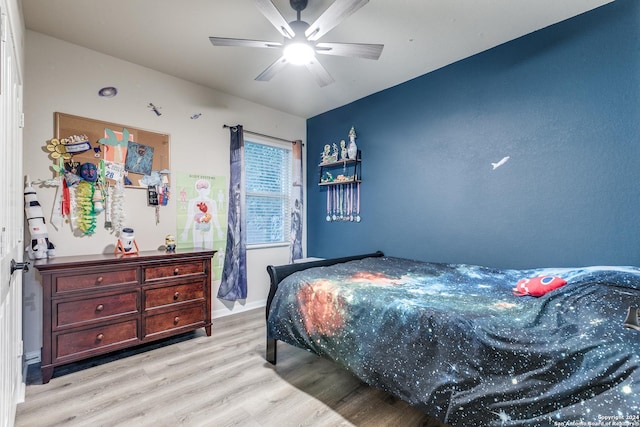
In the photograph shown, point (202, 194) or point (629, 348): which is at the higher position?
point (202, 194)

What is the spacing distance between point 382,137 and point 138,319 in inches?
115

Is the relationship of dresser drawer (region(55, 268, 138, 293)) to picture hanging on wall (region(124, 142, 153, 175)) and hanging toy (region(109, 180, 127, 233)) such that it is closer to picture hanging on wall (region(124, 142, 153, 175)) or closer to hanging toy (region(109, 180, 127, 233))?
hanging toy (region(109, 180, 127, 233))

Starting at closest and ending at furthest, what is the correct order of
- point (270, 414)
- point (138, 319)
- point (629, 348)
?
point (629, 348) < point (270, 414) < point (138, 319)

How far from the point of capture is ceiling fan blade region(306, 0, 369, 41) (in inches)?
62.1

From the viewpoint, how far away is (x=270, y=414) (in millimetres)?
1695

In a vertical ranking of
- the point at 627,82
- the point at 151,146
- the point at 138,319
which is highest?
the point at 627,82

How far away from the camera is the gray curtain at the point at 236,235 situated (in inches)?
132

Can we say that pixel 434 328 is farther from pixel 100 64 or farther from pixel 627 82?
pixel 100 64

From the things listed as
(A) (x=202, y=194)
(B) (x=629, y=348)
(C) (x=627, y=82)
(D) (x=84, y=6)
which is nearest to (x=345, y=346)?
(B) (x=629, y=348)

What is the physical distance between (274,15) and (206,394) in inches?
91.7

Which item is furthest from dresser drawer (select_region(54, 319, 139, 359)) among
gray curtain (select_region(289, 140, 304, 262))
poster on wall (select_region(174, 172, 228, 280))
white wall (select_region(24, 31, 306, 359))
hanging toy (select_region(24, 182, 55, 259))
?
gray curtain (select_region(289, 140, 304, 262))

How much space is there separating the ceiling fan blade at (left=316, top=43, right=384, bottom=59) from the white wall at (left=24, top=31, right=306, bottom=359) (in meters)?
1.76

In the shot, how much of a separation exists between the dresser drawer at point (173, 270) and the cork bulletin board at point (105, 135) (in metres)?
0.84

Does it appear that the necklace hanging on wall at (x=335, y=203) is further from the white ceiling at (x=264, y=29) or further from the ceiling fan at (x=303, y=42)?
the ceiling fan at (x=303, y=42)
